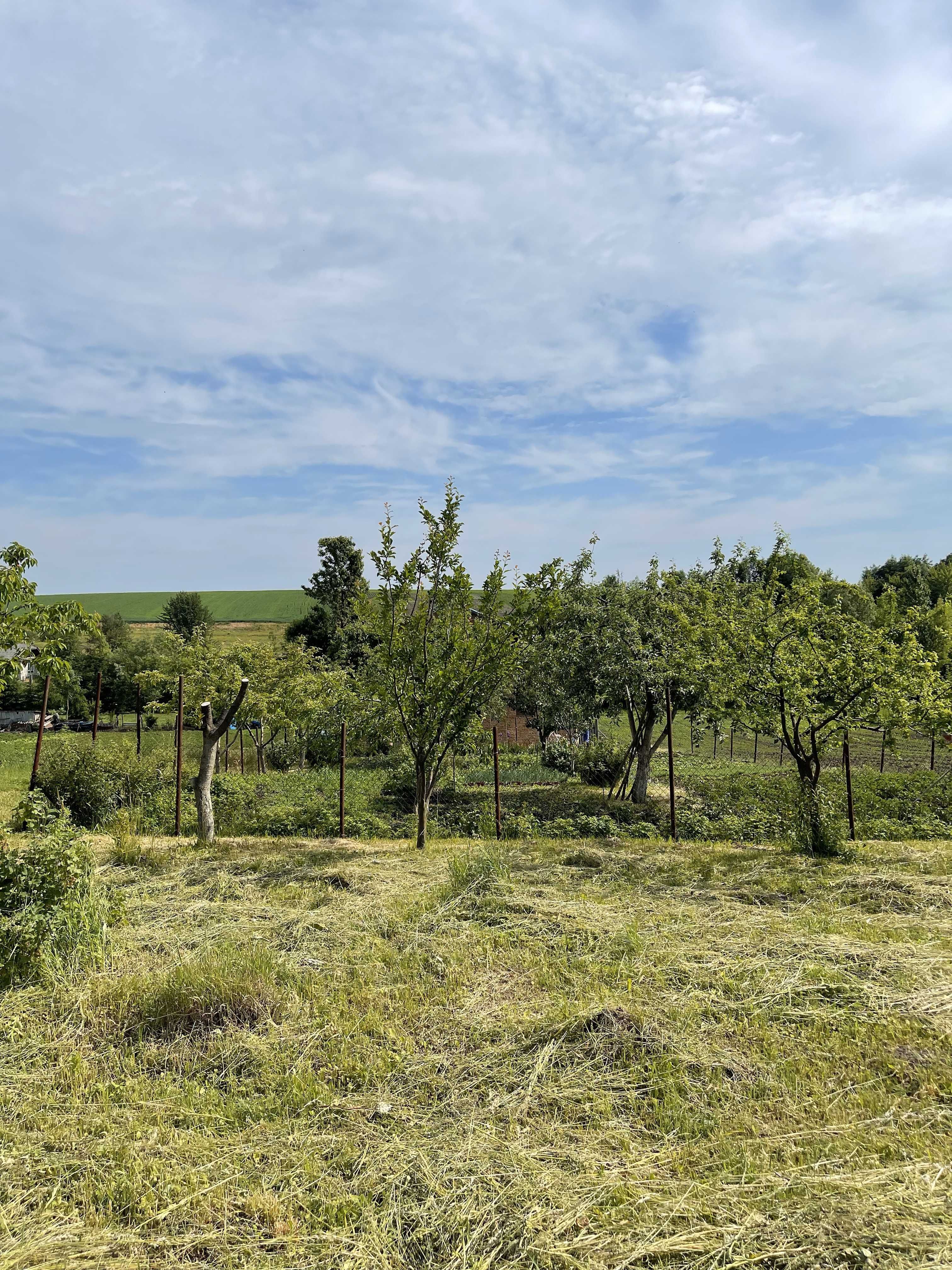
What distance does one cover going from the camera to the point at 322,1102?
3.82 m

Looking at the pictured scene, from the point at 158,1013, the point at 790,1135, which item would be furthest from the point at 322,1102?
the point at 790,1135

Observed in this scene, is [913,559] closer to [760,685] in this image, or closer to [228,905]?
[760,685]

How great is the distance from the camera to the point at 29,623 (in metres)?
7.18

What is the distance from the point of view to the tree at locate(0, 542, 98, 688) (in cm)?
706

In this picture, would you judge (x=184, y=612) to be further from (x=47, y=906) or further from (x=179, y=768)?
(x=47, y=906)

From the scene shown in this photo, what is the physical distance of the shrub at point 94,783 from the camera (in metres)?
12.3

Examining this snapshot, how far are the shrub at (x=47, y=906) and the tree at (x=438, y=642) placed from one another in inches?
179

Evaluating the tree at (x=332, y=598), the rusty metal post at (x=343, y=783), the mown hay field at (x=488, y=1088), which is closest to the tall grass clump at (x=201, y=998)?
the mown hay field at (x=488, y=1088)

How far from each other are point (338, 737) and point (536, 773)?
580 centimetres

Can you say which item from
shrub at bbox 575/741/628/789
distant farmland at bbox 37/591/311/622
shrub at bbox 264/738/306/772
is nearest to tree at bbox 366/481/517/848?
shrub at bbox 575/741/628/789

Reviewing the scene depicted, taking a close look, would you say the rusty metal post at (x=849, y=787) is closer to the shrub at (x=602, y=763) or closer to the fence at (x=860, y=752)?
the fence at (x=860, y=752)

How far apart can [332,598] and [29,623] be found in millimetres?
37671

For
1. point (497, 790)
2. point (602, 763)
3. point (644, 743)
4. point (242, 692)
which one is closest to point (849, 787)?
point (497, 790)

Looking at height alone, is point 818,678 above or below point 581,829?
above
